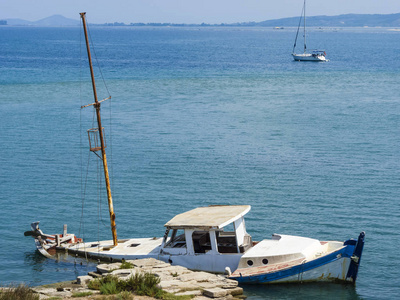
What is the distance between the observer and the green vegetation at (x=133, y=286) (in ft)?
71.6

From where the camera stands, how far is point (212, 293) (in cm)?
2267

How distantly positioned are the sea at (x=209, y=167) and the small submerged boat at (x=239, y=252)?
712mm

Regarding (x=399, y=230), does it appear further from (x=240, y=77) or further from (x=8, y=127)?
(x=240, y=77)

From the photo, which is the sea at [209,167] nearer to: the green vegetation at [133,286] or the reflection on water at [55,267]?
the reflection on water at [55,267]

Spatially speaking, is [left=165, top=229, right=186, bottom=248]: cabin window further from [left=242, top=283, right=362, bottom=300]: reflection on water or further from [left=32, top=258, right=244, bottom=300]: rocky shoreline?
[left=242, top=283, right=362, bottom=300]: reflection on water

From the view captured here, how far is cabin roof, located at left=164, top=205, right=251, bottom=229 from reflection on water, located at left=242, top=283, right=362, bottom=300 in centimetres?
277

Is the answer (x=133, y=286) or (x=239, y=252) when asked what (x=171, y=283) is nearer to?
(x=133, y=286)

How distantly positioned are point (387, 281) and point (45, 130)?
135 feet

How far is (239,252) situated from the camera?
88.1 ft

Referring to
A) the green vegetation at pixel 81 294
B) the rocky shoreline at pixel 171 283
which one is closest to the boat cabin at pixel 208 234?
the rocky shoreline at pixel 171 283

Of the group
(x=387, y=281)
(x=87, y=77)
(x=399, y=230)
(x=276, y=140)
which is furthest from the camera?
(x=87, y=77)

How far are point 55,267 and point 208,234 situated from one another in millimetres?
7564

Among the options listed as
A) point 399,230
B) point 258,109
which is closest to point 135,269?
point 399,230

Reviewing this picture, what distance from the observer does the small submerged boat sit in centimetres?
2558
